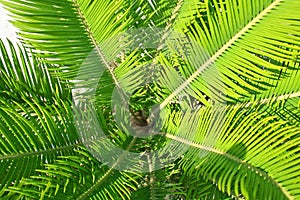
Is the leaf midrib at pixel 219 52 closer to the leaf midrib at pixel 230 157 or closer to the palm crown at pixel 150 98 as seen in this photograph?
the palm crown at pixel 150 98

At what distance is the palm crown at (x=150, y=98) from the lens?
984 mm

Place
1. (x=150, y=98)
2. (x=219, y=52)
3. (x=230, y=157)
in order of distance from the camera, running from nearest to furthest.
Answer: (x=230, y=157) → (x=219, y=52) → (x=150, y=98)

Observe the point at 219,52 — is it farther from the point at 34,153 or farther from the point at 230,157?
the point at 34,153

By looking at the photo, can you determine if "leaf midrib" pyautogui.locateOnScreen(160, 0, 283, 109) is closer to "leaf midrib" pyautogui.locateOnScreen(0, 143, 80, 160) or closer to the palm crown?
the palm crown

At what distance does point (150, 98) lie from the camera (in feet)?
4.23

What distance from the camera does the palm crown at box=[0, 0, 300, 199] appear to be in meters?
0.98

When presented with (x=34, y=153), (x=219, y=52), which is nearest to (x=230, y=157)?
(x=219, y=52)

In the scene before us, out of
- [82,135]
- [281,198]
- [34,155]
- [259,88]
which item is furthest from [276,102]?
[34,155]

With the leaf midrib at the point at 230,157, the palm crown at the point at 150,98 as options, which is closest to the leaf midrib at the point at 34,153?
the palm crown at the point at 150,98

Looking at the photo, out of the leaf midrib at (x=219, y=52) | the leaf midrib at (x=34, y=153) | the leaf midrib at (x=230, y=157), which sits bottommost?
the leaf midrib at (x=230, y=157)

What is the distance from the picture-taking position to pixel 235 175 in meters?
0.94

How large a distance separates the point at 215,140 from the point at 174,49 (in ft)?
1.06

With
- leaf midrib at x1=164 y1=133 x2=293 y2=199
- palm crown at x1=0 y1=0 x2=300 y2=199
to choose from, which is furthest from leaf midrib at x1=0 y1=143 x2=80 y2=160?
leaf midrib at x1=164 y1=133 x2=293 y2=199

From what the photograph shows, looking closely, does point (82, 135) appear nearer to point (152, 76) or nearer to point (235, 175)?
point (152, 76)
